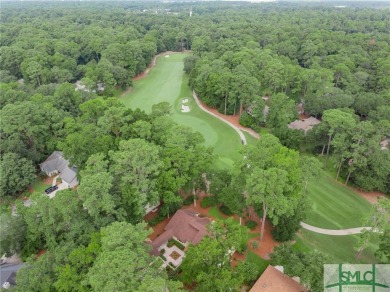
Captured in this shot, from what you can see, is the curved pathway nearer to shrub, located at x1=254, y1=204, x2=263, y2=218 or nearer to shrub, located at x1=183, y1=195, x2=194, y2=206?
shrub, located at x1=183, y1=195, x2=194, y2=206

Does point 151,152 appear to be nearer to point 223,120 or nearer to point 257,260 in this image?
point 257,260

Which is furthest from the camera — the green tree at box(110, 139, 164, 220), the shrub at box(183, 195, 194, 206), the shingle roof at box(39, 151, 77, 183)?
the shingle roof at box(39, 151, 77, 183)

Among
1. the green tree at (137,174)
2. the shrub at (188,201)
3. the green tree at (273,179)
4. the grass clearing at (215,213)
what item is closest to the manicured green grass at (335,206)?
the green tree at (273,179)

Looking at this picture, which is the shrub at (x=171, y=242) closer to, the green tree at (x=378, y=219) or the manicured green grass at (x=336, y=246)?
the manicured green grass at (x=336, y=246)

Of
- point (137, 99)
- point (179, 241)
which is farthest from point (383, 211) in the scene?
point (137, 99)

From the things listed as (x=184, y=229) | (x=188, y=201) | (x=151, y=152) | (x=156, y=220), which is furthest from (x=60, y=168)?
(x=184, y=229)

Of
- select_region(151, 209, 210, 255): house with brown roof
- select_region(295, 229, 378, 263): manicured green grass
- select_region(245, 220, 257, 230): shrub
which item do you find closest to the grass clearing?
select_region(151, 209, 210, 255): house with brown roof

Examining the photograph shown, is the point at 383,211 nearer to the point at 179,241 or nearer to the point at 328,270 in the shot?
the point at 328,270
